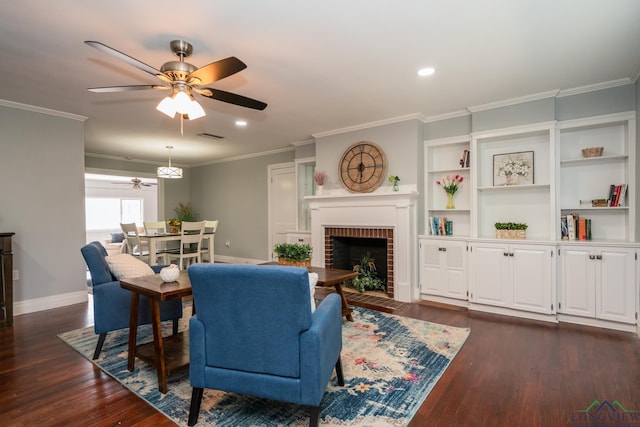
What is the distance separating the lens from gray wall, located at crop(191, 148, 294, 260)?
7.01 meters

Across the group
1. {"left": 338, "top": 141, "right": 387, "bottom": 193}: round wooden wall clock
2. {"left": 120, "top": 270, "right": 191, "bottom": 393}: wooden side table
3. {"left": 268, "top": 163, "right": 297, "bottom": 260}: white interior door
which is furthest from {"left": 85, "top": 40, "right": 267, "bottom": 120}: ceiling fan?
{"left": 268, "top": 163, "right": 297, "bottom": 260}: white interior door

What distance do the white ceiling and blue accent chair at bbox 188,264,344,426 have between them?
169 cm

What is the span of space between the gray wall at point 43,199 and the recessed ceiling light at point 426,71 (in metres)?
4.35

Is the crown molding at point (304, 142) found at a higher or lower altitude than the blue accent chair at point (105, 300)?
higher

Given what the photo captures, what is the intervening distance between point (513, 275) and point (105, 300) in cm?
404

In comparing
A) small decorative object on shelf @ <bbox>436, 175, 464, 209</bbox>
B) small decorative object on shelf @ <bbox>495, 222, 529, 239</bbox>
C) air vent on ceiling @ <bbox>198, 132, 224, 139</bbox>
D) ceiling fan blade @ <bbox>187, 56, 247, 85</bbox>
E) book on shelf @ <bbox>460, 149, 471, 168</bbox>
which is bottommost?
small decorative object on shelf @ <bbox>495, 222, 529, 239</bbox>

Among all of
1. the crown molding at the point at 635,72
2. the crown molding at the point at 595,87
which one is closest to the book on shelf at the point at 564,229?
the crown molding at the point at 595,87

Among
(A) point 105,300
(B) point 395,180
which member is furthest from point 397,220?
(A) point 105,300

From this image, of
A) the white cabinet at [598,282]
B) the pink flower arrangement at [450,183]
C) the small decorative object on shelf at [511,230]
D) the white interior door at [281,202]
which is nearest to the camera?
the white cabinet at [598,282]

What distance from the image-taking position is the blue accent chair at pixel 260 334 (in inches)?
63.6

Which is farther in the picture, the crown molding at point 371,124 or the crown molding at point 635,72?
the crown molding at point 371,124

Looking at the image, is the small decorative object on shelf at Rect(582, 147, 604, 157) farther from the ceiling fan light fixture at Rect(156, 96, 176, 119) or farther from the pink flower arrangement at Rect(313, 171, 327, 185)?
the ceiling fan light fixture at Rect(156, 96, 176, 119)

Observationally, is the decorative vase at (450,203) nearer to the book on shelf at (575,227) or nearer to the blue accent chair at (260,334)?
the book on shelf at (575,227)
